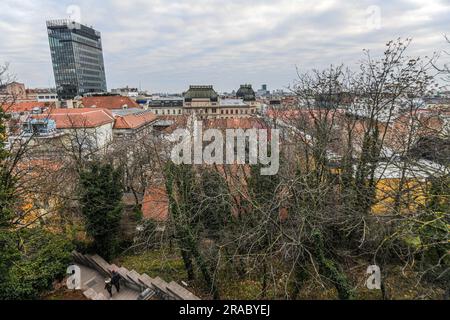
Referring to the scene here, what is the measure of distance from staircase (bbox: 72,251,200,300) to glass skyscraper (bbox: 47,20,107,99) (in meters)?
82.2

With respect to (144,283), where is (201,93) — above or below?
above

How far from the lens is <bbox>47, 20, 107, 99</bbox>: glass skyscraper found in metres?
84.6

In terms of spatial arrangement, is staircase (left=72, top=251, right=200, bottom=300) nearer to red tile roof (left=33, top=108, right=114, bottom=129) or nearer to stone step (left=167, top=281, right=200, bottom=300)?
stone step (left=167, top=281, right=200, bottom=300)

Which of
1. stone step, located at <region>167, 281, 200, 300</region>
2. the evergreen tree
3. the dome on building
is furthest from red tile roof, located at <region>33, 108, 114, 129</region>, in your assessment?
the dome on building

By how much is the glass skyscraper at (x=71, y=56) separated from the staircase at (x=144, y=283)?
82.2m

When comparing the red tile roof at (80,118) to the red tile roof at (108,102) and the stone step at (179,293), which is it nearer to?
the red tile roof at (108,102)

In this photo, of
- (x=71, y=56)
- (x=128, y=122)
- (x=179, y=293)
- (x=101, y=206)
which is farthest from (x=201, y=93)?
(x=179, y=293)

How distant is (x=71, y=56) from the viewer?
87062 mm

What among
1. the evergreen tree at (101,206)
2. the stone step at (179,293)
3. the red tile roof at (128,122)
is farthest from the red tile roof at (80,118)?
the stone step at (179,293)

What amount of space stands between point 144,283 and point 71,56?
9759cm

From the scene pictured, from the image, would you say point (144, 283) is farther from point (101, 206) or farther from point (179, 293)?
point (101, 206)
